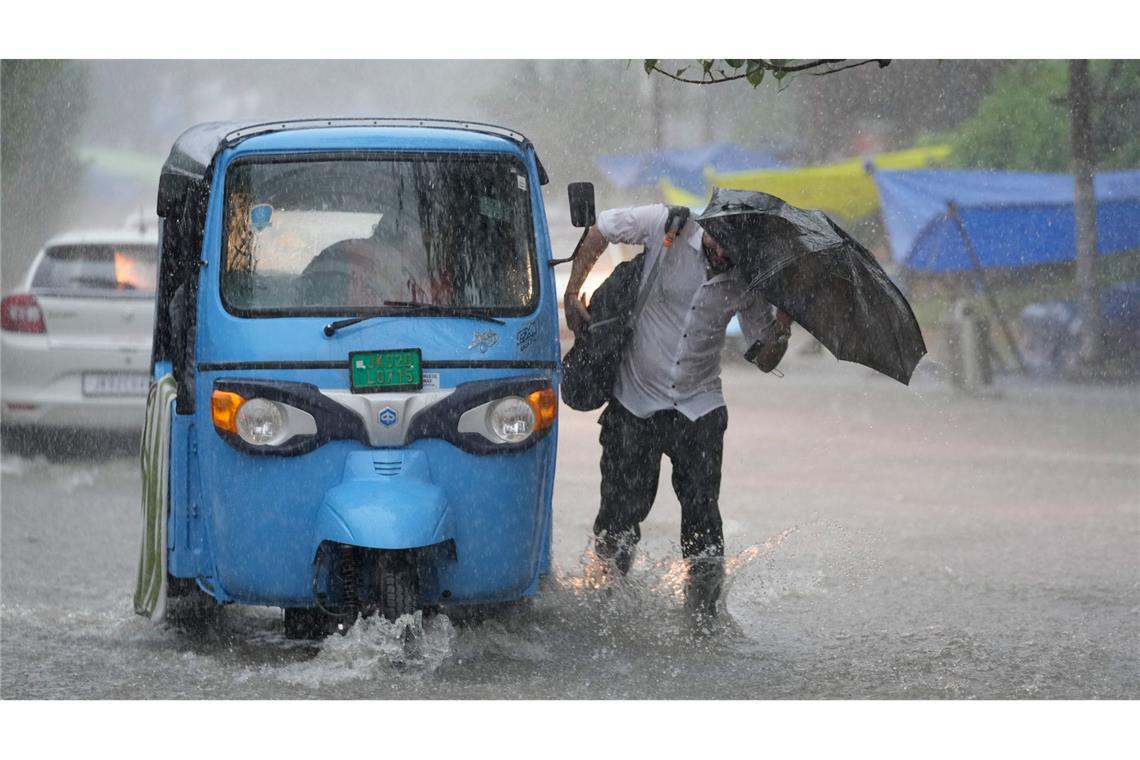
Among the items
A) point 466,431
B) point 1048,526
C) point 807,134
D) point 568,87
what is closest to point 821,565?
point 1048,526

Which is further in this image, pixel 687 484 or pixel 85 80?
pixel 85 80

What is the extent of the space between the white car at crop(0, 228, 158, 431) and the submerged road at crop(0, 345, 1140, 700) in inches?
23.0

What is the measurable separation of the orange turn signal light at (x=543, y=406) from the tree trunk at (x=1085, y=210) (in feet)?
50.1

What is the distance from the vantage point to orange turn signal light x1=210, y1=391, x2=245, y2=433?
20.0ft

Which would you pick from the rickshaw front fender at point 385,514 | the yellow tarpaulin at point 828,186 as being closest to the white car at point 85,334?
the rickshaw front fender at point 385,514

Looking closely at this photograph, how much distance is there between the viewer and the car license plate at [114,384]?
1190cm

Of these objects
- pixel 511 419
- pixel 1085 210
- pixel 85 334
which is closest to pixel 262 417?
pixel 511 419

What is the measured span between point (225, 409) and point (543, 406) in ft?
3.68

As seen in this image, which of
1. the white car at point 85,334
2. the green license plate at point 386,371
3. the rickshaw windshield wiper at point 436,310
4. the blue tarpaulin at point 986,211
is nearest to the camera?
the green license plate at point 386,371

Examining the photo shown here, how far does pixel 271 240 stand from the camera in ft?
20.7

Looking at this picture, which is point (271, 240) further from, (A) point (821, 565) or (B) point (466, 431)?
(A) point (821, 565)

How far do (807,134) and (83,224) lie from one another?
12.5 metres

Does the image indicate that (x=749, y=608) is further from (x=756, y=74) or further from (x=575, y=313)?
(x=756, y=74)

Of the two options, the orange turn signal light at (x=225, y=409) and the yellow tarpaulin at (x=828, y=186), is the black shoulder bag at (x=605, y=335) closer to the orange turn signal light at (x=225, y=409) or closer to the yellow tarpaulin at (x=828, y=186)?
the orange turn signal light at (x=225, y=409)
